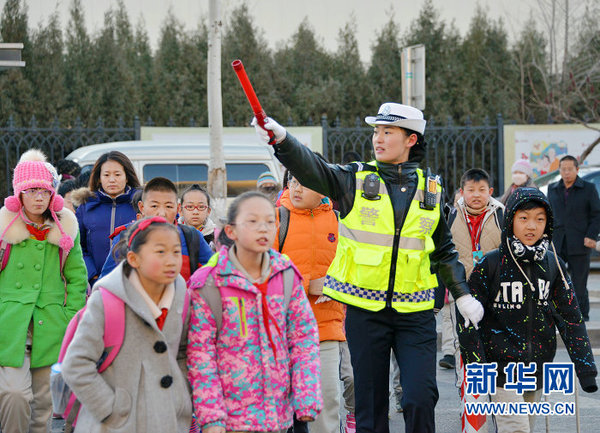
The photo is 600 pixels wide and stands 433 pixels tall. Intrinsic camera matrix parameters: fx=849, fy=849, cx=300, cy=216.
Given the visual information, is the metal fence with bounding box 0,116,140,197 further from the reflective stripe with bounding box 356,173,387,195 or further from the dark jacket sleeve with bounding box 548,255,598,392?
the dark jacket sleeve with bounding box 548,255,598,392

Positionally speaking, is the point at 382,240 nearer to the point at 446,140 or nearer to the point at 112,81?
the point at 446,140

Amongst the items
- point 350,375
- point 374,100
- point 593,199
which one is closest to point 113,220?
point 350,375

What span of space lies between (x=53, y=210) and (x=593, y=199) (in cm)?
724

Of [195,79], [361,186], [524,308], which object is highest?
[195,79]

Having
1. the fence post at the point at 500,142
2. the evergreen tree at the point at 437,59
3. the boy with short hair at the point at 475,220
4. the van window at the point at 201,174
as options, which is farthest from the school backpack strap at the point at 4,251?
the evergreen tree at the point at 437,59

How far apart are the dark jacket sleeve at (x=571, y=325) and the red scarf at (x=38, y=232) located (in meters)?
2.91

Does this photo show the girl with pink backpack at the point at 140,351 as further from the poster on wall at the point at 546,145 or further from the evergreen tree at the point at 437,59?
the evergreen tree at the point at 437,59

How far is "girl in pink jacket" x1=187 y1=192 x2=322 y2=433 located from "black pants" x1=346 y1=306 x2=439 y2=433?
73cm

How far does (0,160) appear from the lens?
17781mm

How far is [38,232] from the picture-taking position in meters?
5.00

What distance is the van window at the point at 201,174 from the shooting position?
11.4m

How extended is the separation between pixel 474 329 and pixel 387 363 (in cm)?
51

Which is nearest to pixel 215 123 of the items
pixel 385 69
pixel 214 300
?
pixel 214 300

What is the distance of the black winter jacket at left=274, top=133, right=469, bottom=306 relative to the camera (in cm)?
423
